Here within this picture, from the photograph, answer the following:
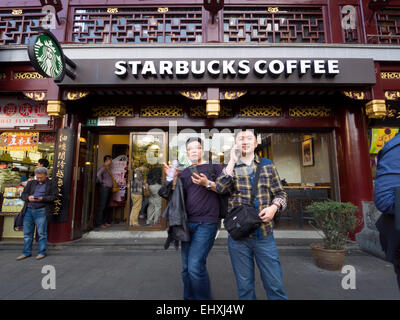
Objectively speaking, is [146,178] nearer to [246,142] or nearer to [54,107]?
[54,107]

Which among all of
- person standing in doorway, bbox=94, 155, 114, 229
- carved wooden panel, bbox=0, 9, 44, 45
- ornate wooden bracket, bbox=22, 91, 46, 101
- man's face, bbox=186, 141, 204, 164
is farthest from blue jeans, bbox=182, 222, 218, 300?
carved wooden panel, bbox=0, 9, 44, 45

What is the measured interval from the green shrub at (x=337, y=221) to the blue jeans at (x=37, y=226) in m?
5.70

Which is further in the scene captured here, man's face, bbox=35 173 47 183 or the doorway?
the doorway

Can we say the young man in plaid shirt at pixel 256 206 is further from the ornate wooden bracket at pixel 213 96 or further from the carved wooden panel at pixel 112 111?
the carved wooden panel at pixel 112 111

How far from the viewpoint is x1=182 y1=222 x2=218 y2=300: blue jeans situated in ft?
7.09

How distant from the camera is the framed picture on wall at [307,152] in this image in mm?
7058

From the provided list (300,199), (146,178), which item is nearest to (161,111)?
(146,178)

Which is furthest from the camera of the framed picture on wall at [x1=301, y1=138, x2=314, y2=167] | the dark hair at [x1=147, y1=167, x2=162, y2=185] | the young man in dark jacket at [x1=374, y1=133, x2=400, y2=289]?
the framed picture on wall at [x1=301, y1=138, x2=314, y2=167]

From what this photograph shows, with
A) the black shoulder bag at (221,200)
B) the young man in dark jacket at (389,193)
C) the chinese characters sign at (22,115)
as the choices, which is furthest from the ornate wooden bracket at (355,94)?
the chinese characters sign at (22,115)

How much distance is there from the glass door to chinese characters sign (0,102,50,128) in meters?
2.50

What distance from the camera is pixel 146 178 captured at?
6.22 meters

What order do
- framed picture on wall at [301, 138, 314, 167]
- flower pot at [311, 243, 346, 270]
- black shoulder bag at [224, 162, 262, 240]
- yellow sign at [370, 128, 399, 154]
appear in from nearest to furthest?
black shoulder bag at [224, 162, 262, 240]
flower pot at [311, 243, 346, 270]
yellow sign at [370, 128, 399, 154]
framed picture on wall at [301, 138, 314, 167]

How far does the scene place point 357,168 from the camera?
17.2 ft

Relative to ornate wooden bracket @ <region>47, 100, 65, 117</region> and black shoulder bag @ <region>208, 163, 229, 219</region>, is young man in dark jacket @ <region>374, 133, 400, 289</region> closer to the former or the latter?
black shoulder bag @ <region>208, 163, 229, 219</region>
